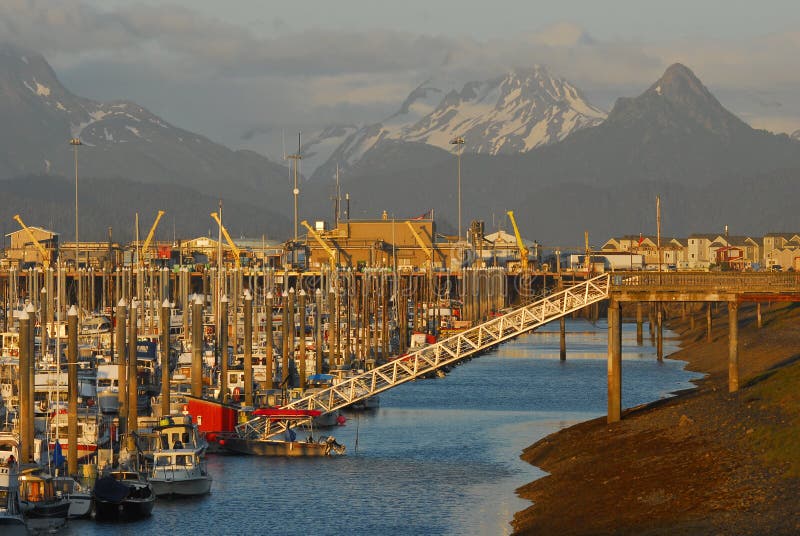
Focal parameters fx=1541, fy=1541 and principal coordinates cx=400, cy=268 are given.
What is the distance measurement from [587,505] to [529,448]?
20.9 meters

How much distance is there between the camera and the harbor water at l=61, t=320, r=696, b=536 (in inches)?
2298

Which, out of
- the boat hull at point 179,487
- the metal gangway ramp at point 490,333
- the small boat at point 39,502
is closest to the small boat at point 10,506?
the small boat at point 39,502

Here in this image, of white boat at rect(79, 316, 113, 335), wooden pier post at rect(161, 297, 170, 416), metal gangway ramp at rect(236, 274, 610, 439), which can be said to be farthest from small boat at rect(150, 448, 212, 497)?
white boat at rect(79, 316, 113, 335)

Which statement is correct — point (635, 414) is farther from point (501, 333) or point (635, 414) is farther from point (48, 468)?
point (48, 468)

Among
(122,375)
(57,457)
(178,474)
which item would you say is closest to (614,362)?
(178,474)

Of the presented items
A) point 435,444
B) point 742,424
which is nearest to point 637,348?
point 435,444

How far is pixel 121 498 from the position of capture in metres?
57.7

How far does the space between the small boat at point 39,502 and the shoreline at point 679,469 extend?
1663 cm

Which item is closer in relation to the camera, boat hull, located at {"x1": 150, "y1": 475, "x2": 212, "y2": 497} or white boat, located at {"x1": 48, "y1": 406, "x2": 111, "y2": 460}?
boat hull, located at {"x1": 150, "y1": 475, "x2": 212, "y2": 497}

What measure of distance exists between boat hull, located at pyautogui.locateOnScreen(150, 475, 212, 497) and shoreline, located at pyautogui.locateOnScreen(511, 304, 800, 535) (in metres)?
13.7

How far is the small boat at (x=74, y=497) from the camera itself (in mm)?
57375

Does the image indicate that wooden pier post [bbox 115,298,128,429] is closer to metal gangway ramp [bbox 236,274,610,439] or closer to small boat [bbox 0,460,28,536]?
metal gangway ramp [bbox 236,274,610,439]

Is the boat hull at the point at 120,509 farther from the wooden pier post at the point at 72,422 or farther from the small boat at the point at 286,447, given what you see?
the small boat at the point at 286,447

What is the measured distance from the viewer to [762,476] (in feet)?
176
